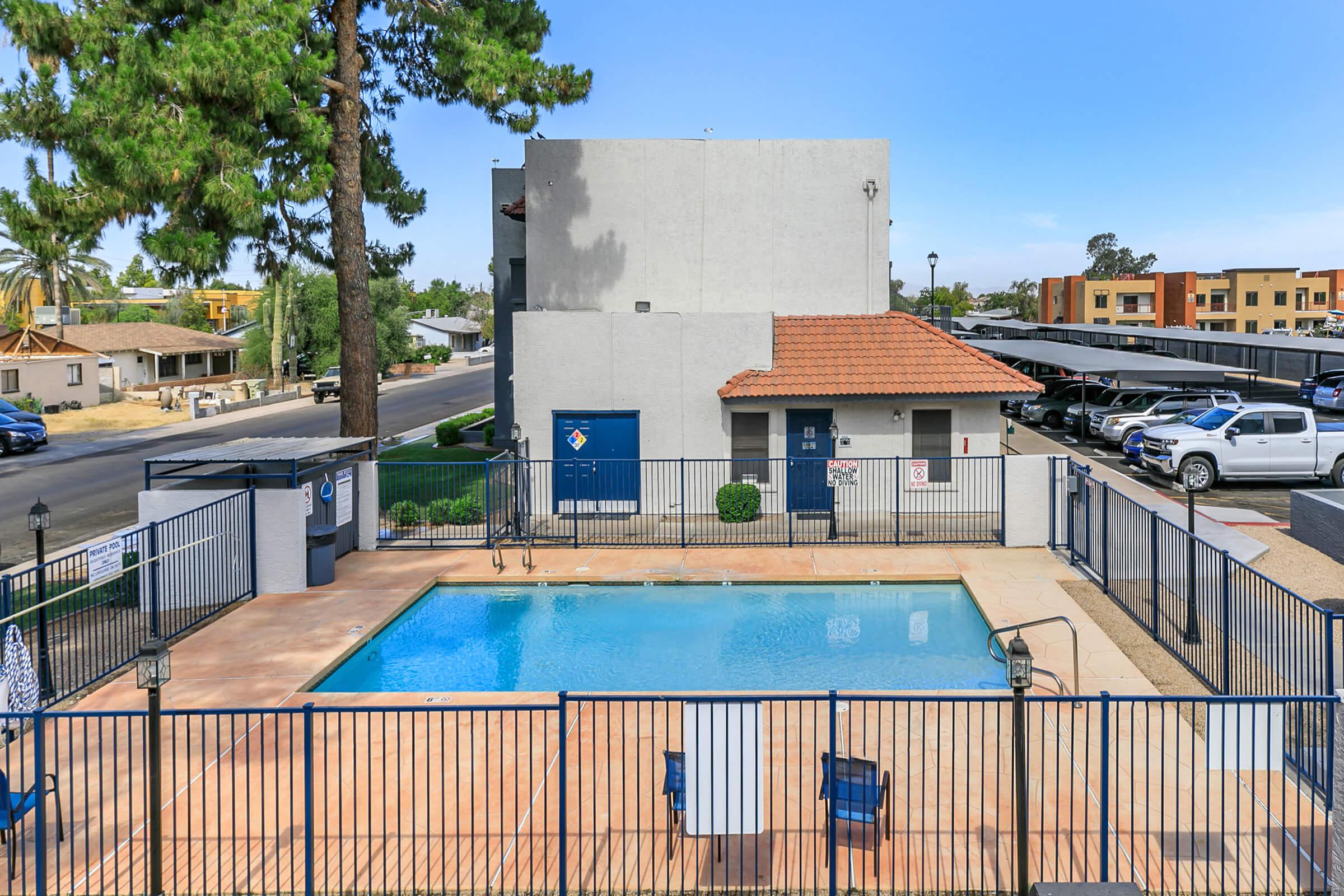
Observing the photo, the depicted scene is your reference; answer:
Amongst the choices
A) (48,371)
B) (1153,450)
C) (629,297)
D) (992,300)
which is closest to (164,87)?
(629,297)

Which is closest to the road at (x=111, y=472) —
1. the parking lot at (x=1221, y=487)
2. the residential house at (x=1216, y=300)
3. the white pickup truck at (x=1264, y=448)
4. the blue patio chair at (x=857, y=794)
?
the blue patio chair at (x=857, y=794)

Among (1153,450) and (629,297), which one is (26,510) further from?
(1153,450)

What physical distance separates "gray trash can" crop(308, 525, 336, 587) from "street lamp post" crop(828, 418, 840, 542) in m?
8.83

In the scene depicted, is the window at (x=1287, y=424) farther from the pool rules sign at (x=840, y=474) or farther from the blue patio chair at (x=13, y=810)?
the blue patio chair at (x=13, y=810)

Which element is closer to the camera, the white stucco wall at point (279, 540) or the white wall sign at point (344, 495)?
the white stucco wall at point (279, 540)

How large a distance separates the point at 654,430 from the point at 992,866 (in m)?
16.1

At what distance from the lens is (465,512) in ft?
71.7

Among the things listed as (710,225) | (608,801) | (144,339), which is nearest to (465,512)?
(710,225)

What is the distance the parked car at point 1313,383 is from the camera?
45.7 m

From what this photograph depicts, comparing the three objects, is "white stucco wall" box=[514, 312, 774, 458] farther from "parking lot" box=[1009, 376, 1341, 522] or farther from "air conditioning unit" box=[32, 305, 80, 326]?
"air conditioning unit" box=[32, 305, 80, 326]

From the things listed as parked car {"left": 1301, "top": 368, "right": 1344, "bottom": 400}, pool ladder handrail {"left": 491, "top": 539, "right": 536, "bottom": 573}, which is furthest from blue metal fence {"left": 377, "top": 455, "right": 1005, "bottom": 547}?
parked car {"left": 1301, "top": 368, "right": 1344, "bottom": 400}

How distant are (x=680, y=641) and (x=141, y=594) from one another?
22.8 ft

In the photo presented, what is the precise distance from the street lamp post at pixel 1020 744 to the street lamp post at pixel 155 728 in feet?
18.3

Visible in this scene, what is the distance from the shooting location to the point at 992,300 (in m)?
190
